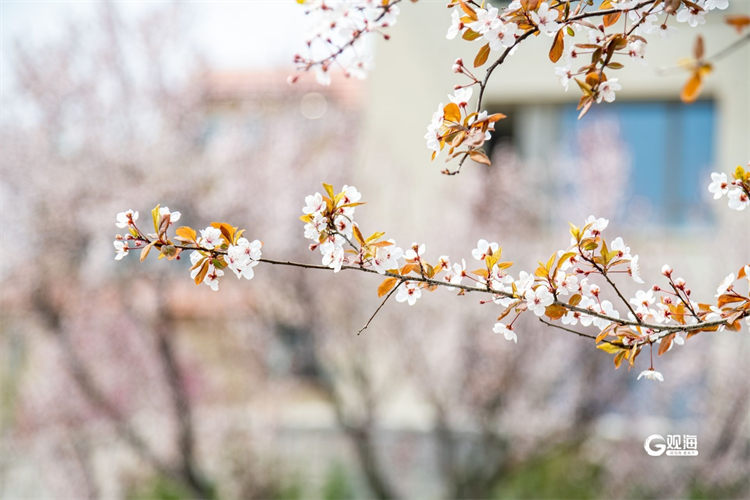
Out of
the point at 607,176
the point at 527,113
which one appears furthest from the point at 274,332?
the point at 527,113

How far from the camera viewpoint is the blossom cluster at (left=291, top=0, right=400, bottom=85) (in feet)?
5.05

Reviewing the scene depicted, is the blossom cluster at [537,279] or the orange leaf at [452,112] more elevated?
the orange leaf at [452,112]

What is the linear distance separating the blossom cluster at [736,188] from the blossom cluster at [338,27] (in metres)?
0.68

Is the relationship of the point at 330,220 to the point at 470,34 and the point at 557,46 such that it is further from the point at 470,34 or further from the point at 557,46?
the point at 557,46

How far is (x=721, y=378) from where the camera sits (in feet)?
16.1

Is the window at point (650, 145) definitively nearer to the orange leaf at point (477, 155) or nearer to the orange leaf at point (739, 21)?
the orange leaf at point (477, 155)

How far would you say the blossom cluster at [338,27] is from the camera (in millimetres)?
1539

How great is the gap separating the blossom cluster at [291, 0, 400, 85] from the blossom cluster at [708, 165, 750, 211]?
2.24 ft

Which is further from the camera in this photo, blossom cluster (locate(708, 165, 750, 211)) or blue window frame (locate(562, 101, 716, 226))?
blue window frame (locate(562, 101, 716, 226))

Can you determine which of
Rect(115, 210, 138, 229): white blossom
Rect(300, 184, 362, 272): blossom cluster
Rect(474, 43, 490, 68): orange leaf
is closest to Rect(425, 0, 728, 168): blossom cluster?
Rect(474, 43, 490, 68): orange leaf

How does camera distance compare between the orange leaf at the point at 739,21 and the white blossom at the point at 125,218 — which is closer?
the orange leaf at the point at 739,21

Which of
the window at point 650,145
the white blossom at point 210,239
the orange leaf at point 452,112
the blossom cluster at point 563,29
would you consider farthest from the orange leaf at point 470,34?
the window at point 650,145

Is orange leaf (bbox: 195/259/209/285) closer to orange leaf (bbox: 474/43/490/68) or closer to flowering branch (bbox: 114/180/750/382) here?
flowering branch (bbox: 114/180/750/382)

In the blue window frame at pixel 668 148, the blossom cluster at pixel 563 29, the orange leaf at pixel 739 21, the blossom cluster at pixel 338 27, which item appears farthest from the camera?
the blue window frame at pixel 668 148
